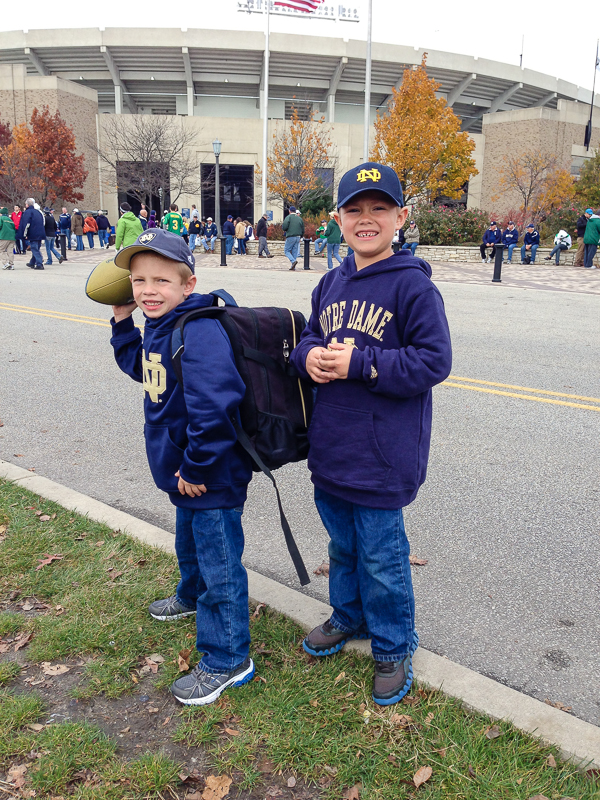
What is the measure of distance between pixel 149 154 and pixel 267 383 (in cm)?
3963

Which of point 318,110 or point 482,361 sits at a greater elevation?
point 318,110

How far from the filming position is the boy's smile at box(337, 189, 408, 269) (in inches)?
88.7

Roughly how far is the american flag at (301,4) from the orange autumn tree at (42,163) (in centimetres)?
1427

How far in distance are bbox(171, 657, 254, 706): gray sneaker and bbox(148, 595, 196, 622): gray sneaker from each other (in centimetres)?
42

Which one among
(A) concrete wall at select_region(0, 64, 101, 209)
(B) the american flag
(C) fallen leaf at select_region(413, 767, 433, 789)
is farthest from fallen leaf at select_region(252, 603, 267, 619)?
(A) concrete wall at select_region(0, 64, 101, 209)

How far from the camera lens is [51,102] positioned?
43.6 meters

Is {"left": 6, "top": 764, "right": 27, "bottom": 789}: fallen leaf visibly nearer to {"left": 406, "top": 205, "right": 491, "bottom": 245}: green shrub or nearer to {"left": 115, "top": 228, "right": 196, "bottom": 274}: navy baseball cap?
{"left": 115, "top": 228, "right": 196, "bottom": 274}: navy baseball cap

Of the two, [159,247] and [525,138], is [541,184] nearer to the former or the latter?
[525,138]

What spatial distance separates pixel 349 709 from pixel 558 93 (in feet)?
205

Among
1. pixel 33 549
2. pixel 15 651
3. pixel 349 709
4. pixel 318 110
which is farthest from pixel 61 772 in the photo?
pixel 318 110

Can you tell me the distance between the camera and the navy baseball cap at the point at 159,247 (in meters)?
2.30

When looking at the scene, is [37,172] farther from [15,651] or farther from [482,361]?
[15,651]

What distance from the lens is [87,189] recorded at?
46.2 meters

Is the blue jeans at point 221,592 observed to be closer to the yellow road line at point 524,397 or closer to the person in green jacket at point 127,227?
the yellow road line at point 524,397
